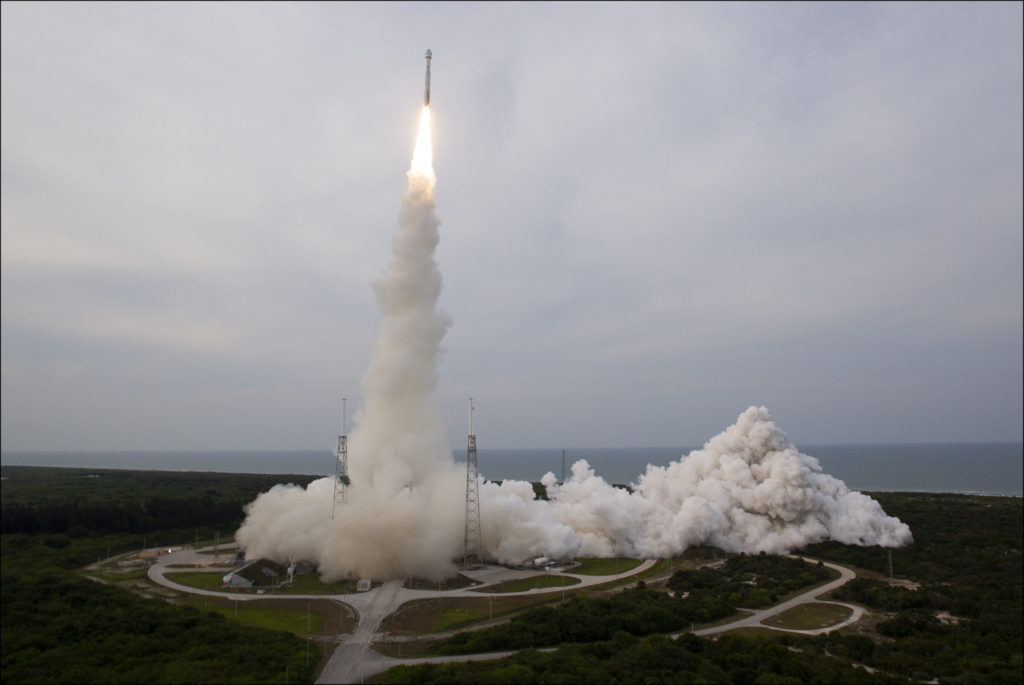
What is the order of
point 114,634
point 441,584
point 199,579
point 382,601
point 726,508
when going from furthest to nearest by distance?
point 726,508
point 199,579
point 441,584
point 382,601
point 114,634

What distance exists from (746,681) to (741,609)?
12097 mm

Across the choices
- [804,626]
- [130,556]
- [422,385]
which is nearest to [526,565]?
[422,385]

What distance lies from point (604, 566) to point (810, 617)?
1471 cm

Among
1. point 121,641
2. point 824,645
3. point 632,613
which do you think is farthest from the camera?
point 632,613

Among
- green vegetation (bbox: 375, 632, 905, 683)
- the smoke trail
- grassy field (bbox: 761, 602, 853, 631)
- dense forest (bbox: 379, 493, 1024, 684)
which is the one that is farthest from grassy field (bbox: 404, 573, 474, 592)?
grassy field (bbox: 761, 602, 853, 631)

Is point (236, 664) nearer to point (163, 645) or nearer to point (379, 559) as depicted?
point (163, 645)

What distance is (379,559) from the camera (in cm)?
3844

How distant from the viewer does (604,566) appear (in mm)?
45250

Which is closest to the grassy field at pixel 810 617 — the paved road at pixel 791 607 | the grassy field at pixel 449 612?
the paved road at pixel 791 607

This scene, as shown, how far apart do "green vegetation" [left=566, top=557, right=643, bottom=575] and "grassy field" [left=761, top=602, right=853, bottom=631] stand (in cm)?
1160

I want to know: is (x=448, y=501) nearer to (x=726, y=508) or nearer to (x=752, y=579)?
(x=752, y=579)

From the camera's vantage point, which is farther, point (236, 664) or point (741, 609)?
point (741, 609)

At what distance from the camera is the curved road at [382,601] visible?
25.0 meters

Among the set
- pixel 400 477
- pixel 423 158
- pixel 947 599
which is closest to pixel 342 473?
pixel 400 477
